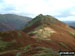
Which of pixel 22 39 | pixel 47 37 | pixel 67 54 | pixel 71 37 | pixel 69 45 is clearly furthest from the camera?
pixel 71 37

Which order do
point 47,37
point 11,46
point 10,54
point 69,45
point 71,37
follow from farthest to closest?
point 71,37
point 47,37
point 69,45
point 11,46
point 10,54

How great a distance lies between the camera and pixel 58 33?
475 feet

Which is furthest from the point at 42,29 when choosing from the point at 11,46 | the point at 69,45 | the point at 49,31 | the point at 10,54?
the point at 10,54

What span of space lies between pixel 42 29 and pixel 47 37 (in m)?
16.5

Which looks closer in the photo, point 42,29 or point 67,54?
point 67,54

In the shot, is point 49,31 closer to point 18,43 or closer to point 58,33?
point 58,33

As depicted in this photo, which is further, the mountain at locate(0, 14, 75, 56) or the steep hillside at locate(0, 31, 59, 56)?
the steep hillside at locate(0, 31, 59, 56)

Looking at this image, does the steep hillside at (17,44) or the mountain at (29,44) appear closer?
the mountain at (29,44)

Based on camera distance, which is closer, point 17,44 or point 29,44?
point 17,44

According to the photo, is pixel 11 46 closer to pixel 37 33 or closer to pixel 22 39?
pixel 22 39

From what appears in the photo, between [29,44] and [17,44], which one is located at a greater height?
[17,44]

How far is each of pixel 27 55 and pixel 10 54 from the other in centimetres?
831

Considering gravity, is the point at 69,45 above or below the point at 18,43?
below

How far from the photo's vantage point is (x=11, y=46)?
306 feet
